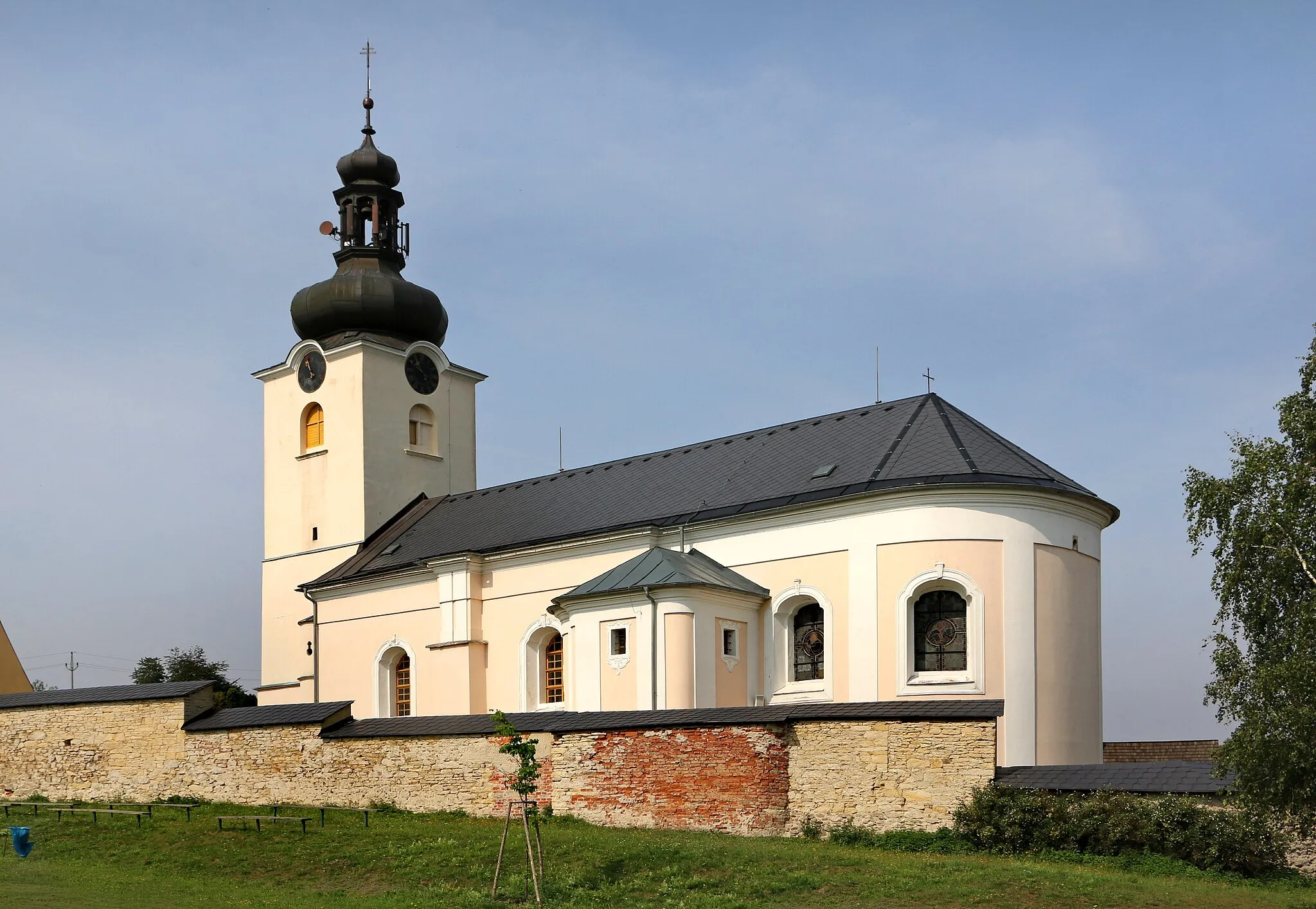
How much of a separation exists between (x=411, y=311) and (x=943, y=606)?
19396mm

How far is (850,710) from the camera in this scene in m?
20.6

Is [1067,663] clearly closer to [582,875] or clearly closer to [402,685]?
[582,875]

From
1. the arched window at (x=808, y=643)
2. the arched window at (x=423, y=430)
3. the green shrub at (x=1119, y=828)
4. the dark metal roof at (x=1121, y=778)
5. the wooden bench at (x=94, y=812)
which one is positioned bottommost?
the wooden bench at (x=94, y=812)

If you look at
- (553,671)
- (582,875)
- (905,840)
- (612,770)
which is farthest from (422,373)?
(582,875)

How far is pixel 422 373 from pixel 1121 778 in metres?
25.4

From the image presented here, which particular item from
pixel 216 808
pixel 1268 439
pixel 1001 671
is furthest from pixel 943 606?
pixel 216 808

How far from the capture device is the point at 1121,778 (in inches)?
800

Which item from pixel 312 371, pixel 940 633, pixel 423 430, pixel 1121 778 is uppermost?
pixel 312 371

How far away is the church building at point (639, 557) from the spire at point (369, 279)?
0.26ft

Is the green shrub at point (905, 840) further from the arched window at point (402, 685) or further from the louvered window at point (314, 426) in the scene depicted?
the louvered window at point (314, 426)

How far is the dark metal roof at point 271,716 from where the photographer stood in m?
25.6

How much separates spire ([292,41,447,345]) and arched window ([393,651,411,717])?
9.83m

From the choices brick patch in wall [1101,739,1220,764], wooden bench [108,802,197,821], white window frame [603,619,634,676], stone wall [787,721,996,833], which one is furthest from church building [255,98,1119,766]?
wooden bench [108,802,197,821]

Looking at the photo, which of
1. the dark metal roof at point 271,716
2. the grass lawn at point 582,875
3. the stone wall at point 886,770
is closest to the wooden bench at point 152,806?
the dark metal roof at point 271,716
